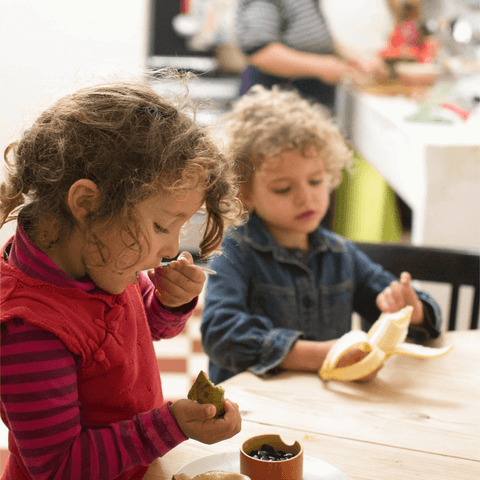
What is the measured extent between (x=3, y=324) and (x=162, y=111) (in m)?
0.27

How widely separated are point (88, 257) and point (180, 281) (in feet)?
0.57

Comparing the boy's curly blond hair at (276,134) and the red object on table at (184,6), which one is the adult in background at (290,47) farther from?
the red object on table at (184,6)

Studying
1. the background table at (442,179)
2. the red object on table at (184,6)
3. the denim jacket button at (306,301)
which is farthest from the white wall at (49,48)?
the red object on table at (184,6)

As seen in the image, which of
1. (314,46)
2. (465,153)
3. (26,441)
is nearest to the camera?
(26,441)

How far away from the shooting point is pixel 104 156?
1.89 ft

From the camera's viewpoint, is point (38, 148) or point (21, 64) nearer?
point (38, 148)

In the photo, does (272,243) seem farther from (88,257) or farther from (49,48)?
(49,48)

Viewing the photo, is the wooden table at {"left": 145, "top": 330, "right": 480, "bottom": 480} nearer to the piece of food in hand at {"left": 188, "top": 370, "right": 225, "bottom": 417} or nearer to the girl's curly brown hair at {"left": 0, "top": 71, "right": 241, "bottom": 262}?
the piece of food in hand at {"left": 188, "top": 370, "right": 225, "bottom": 417}

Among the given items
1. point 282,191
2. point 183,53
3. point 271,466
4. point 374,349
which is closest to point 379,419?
point 374,349

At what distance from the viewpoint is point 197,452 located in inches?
29.0

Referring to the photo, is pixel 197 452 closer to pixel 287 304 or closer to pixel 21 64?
pixel 287 304

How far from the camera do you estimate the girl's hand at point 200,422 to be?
595mm

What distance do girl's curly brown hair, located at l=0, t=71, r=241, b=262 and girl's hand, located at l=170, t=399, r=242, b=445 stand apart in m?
0.18

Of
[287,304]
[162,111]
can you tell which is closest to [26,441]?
[162,111]
